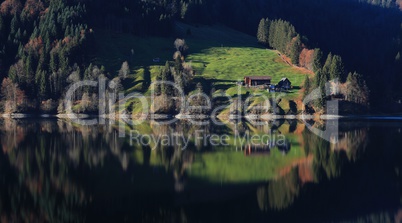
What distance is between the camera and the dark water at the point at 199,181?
36125 millimetres

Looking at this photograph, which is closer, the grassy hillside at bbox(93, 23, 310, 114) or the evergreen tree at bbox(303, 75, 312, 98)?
the evergreen tree at bbox(303, 75, 312, 98)

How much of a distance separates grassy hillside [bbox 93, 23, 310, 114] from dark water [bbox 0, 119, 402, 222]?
69.0 meters

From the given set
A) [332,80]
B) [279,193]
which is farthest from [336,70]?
[279,193]

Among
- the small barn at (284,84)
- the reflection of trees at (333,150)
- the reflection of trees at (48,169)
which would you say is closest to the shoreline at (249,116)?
the small barn at (284,84)

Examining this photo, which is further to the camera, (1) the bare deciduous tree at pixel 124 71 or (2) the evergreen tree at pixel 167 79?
(1) the bare deciduous tree at pixel 124 71

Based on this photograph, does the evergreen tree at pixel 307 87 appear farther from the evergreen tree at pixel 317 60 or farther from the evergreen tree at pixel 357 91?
the evergreen tree at pixel 317 60

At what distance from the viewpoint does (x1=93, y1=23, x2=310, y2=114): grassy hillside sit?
14212 cm

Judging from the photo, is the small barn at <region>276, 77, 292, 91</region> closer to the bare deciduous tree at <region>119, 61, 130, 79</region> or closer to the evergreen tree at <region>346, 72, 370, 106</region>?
the evergreen tree at <region>346, 72, 370, 106</region>

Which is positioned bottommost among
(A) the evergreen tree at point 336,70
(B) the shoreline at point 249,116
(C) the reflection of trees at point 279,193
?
(C) the reflection of trees at point 279,193

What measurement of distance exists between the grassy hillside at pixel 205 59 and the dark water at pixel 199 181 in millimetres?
69012

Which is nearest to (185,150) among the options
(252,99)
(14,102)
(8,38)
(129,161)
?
(129,161)

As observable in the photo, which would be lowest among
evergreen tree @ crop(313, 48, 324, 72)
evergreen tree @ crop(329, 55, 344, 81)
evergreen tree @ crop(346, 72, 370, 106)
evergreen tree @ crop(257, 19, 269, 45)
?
evergreen tree @ crop(346, 72, 370, 106)

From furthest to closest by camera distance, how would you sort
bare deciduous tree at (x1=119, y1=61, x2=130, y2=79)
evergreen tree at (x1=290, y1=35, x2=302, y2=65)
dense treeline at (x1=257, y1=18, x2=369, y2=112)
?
1. evergreen tree at (x1=290, y1=35, x2=302, y2=65)
2. bare deciduous tree at (x1=119, y1=61, x2=130, y2=79)
3. dense treeline at (x1=257, y1=18, x2=369, y2=112)

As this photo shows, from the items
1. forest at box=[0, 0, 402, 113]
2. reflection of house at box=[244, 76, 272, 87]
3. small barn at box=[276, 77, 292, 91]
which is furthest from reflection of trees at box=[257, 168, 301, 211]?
reflection of house at box=[244, 76, 272, 87]
